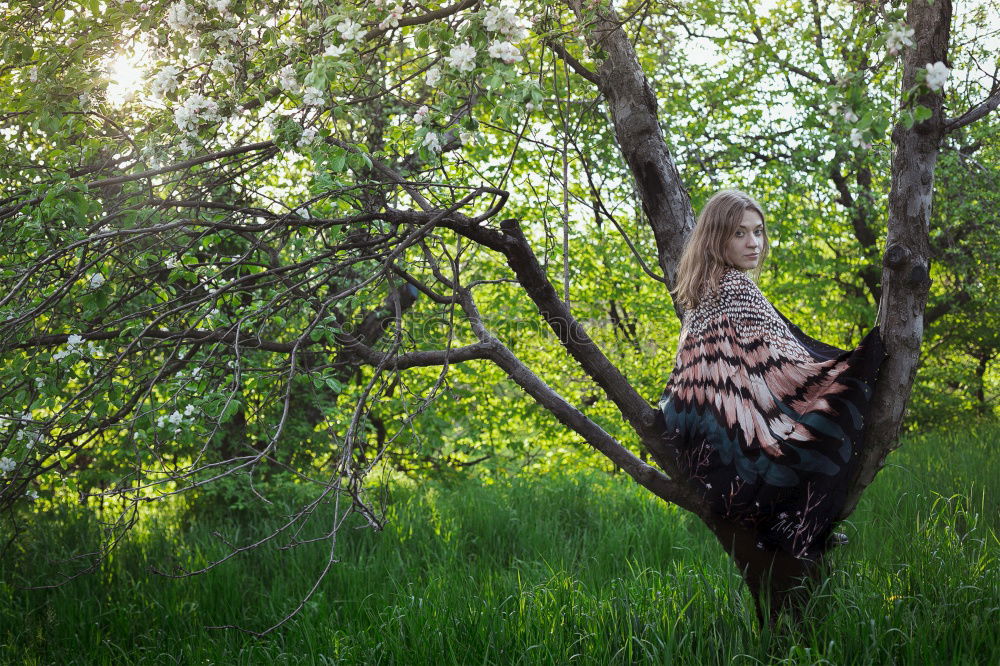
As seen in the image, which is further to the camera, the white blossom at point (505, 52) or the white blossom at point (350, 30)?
the white blossom at point (350, 30)

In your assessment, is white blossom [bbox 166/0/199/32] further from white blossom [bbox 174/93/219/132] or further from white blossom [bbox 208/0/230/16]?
white blossom [bbox 174/93/219/132]

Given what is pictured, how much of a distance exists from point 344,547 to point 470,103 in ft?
11.9

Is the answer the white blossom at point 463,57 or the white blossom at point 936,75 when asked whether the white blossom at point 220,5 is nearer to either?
the white blossom at point 463,57

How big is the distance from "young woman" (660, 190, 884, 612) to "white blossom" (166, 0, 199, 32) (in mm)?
1952

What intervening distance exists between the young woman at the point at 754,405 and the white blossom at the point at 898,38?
3.10 ft

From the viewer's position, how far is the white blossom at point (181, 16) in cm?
263

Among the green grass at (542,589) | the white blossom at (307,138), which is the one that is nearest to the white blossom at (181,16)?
the white blossom at (307,138)

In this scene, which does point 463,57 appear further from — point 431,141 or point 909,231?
point 909,231

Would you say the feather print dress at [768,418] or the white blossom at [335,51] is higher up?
the white blossom at [335,51]

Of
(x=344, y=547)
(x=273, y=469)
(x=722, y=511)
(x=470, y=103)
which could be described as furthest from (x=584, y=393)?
(x=470, y=103)

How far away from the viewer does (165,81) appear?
2.76 metres

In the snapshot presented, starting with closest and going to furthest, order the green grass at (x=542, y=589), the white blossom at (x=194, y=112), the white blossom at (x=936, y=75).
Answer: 1. the white blossom at (x=936, y=75)
2. the white blossom at (x=194, y=112)
3. the green grass at (x=542, y=589)

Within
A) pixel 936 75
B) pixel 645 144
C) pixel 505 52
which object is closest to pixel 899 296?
pixel 936 75

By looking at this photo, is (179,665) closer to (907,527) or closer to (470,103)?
(470,103)
